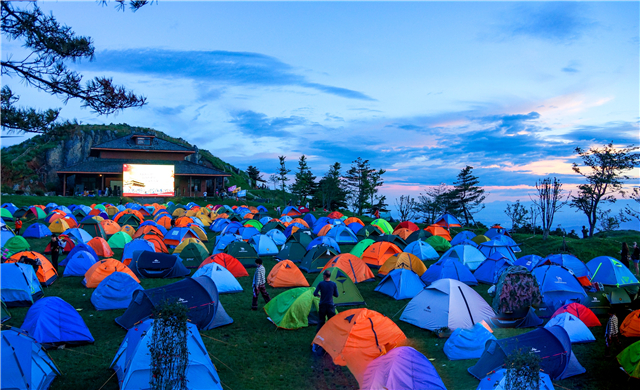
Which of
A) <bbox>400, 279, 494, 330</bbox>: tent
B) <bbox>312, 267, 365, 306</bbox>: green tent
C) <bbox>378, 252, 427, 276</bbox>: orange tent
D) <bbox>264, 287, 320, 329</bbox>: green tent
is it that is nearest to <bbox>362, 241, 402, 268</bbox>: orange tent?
<bbox>378, 252, 427, 276</bbox>: orange tent

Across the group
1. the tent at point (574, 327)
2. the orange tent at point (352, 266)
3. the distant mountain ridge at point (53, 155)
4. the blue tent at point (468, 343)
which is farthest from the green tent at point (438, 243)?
the distant mountain ridge at point (53, 155)

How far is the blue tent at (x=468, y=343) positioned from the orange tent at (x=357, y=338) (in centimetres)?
114

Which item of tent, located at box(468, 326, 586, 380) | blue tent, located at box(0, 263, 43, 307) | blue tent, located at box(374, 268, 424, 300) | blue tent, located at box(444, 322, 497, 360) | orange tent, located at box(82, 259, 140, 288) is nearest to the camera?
tent, located at box(468, 326, 586, 380)

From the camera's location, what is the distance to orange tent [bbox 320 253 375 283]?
48.2 ft

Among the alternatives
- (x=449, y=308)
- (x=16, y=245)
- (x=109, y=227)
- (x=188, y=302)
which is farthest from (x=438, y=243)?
(x=16, y=245)

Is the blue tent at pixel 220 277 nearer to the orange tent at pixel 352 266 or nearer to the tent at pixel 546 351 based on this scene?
the orange tent at pixel 352 266

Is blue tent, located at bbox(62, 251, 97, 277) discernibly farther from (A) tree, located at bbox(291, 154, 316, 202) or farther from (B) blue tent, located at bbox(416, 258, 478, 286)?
(A) tree, located at bbox(291, 154, 316, 202)

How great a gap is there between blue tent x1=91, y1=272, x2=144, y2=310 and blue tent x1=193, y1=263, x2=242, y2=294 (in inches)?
85.4

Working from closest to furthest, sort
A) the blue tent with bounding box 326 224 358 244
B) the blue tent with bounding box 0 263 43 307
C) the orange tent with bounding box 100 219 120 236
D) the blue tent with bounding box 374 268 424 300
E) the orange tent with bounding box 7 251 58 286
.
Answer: the blue tent with bounding box 0 263 43 307 < the blue tent with bounding box 374 268 424 300 < the orange tent with bounding box 7 251 58 286 < the orange tent with bounding box 100 219 120 236 < the blue tent with bounding box 326 224 358 244

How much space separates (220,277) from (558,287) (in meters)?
10.2

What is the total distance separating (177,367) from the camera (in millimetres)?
5645

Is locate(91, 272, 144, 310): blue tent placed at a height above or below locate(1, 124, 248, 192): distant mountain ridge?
below

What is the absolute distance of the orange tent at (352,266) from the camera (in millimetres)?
14688

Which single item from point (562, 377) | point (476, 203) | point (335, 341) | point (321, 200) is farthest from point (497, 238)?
point (321, 200)
